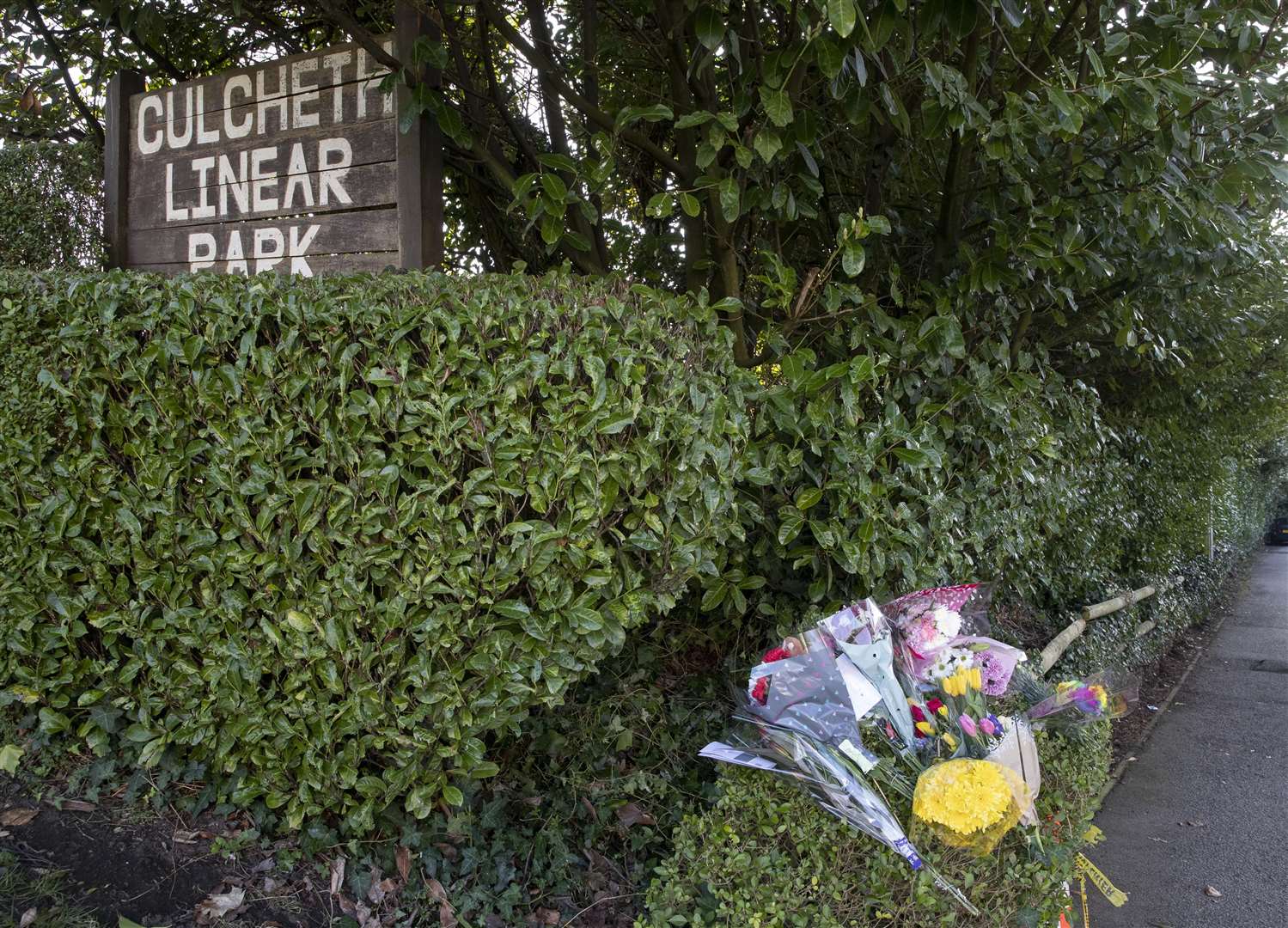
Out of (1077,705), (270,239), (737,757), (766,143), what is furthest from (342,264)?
(1077,705)

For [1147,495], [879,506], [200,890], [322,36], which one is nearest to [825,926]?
[879,506]

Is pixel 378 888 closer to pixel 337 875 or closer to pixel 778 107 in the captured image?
pixel 337 875

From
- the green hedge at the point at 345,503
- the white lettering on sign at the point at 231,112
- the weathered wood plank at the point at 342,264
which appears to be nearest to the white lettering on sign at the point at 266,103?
the white lettering on sign at the point at 231,112

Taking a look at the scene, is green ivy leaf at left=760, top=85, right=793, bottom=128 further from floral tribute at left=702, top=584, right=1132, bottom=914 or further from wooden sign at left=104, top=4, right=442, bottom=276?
floral tribute at left=702, top=584, right=1132, bottom=914

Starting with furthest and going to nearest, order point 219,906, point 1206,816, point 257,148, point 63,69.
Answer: point 1206,816 < point 63,69 < point 257,148 < point 219,906

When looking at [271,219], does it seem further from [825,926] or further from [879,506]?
[825,926]

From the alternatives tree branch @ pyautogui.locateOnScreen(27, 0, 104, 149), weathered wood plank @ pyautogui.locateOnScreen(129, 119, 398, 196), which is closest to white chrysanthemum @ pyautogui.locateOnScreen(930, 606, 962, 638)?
weathered wood plank @ pyautogui.locateOnScreen(129, 119, 398, 196)

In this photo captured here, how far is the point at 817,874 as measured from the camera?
8.40 ft

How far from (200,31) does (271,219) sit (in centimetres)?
251

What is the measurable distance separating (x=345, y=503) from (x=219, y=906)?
125cm

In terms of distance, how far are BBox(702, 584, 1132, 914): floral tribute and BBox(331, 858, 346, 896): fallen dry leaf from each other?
1.20 metres

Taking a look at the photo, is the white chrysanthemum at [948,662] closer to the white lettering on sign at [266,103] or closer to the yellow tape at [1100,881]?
the yellow tape at [1100,881]

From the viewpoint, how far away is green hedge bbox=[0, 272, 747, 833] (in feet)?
7.95

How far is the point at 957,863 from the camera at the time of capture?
8.37 feet
